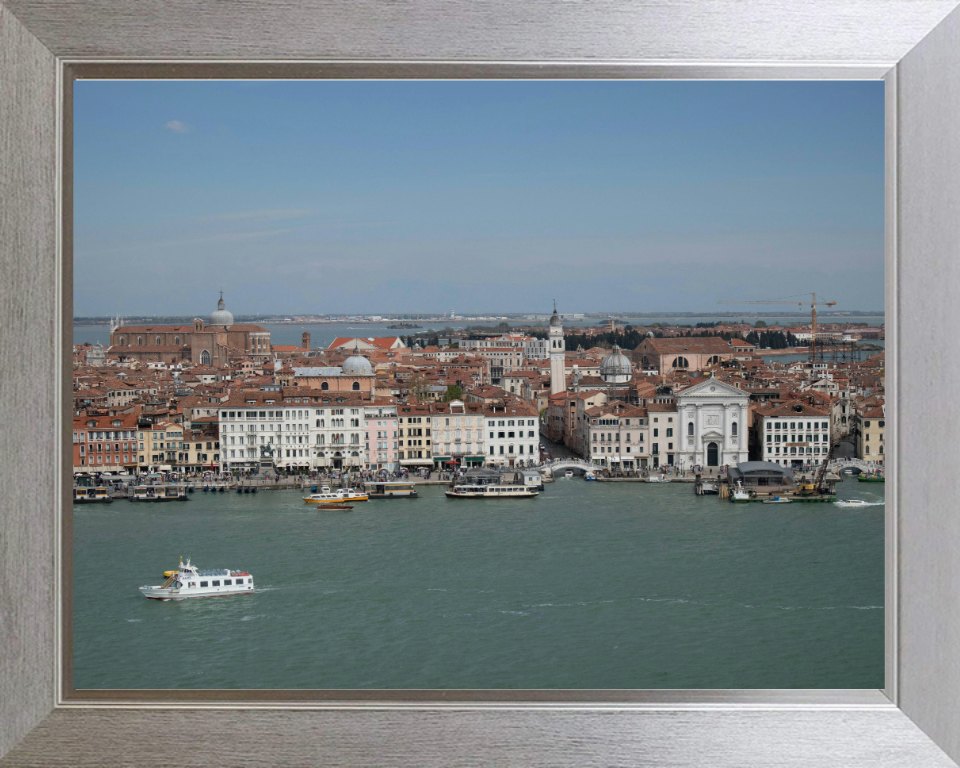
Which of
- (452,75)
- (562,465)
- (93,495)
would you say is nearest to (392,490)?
(562,465)

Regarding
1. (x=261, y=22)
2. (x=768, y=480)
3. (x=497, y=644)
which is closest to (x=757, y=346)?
(x=768, y=480)

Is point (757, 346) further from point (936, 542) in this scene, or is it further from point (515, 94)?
point (936, 542)

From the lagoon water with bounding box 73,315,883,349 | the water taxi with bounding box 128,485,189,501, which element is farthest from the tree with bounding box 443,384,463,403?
the water taxi with bounding box 128,485,189,501

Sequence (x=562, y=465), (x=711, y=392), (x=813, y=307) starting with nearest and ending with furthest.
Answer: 1. (x=813, y=307)
2. (x=711, y=392)
3. (x=562, y=465)

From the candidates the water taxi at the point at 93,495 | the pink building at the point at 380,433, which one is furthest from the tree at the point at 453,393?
the water taxi at the point at 93,495

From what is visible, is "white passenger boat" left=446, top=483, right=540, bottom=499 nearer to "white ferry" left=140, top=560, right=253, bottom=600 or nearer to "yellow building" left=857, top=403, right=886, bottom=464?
"white ferry" left=140, top=560, right=253, bottom=600

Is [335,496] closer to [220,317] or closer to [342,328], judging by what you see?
[220,317]
